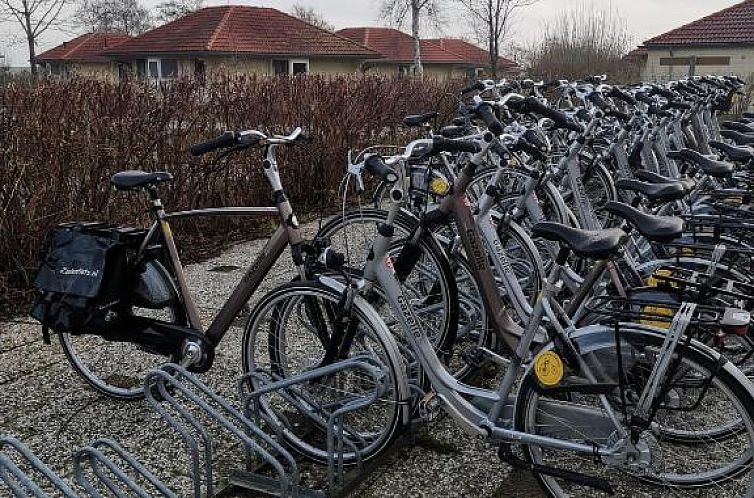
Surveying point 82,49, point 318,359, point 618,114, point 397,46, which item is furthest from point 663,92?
point 82,49

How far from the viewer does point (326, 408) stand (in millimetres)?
2883

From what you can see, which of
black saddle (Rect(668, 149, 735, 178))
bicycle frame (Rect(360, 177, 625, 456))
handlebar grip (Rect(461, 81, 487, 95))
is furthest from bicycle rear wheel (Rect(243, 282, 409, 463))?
handlebar grip (Rect(461, 81, 487, 95))

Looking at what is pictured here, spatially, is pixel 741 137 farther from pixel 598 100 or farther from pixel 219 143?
pixel 219 143

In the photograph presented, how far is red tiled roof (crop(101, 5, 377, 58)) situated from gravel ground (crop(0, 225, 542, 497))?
2394cm

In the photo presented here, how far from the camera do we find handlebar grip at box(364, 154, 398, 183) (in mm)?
2682

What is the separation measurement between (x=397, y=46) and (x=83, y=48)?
1811 cm

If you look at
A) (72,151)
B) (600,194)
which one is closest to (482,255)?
(600,194)

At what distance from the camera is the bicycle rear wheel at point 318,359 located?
2650 mm

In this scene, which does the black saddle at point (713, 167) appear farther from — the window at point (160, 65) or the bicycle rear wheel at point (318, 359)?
the window at point (160, 65)

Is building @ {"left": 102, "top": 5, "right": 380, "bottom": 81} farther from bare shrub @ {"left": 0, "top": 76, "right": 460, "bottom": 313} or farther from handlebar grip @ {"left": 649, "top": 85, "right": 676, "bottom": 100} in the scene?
handlebar grip @ {"left": 649, "top": 85, "right": 676, "bottom": 100}

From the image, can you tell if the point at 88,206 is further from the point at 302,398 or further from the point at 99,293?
the point at 302,398

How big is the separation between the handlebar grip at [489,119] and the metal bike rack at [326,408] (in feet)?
3.68

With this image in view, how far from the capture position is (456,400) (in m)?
2.70

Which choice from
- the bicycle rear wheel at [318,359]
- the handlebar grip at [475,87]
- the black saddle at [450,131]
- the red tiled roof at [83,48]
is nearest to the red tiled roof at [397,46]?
the red tiled roof at [83,48]
